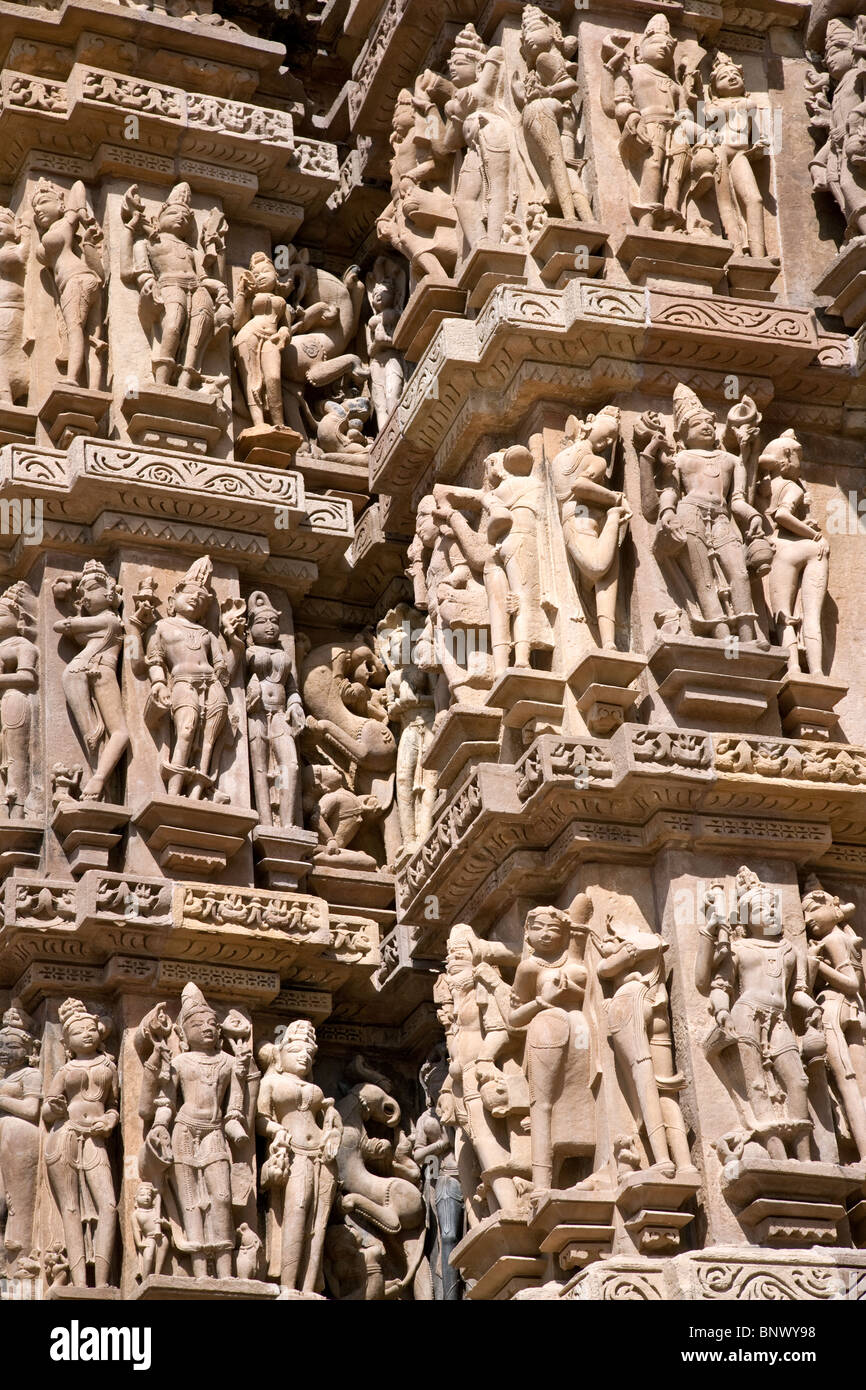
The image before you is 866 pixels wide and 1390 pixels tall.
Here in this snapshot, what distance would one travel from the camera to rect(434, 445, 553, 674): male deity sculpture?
13.4m

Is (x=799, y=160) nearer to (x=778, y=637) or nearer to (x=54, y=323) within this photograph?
(x=778, y=637)

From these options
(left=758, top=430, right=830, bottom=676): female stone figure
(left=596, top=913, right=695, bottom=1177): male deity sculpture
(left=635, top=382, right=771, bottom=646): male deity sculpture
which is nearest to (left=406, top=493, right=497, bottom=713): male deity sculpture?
(left=635, top=382, right=771, bottom=646): male deity sculpture

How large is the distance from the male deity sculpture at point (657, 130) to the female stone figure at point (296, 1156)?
5138 millimetres

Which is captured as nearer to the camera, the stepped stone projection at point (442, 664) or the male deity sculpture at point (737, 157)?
the stepped stone projection at point (442, 664)

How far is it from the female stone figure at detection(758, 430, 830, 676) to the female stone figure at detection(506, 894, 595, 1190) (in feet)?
6.69

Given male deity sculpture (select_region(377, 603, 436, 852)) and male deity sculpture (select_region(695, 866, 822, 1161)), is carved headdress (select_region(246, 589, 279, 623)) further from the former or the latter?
male deity sculpture (select_region(695, 866, 822, 1161))

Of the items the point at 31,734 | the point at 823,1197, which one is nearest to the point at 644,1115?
the point at 823,1197

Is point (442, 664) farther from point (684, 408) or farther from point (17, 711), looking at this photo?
point (17, 711)

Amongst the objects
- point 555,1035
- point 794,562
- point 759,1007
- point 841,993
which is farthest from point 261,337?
point 759,1007

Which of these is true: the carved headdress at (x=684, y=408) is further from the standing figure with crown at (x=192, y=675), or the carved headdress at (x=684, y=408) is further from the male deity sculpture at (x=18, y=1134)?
the male deity sculpture at (x=18, y=1134)

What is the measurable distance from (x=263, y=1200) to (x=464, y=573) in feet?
11.9

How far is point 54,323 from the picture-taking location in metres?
15.4

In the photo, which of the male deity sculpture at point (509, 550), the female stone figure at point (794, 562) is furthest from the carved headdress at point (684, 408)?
the male deity sculpture at point (509, 550)

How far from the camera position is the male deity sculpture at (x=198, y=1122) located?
12922 millimetres
